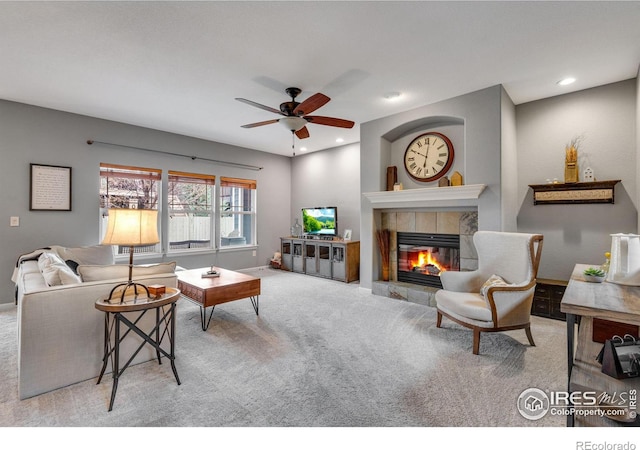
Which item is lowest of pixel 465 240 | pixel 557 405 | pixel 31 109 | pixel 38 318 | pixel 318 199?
pixel 557 405

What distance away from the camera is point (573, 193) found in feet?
11.3

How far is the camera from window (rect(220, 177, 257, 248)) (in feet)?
19.8

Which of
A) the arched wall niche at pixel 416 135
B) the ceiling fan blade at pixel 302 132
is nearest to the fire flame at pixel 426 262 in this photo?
the arched wall niche at pixel 416 135

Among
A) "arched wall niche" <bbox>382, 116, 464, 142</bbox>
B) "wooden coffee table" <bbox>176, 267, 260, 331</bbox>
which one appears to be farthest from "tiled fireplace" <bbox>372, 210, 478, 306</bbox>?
"wooden coffee table" <bbox>176, 267, 260, 331</bbox>

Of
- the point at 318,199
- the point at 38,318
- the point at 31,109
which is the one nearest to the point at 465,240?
the point at 318,199

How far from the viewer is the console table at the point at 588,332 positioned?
1305 millimetres

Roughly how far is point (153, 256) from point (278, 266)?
2.45 metres

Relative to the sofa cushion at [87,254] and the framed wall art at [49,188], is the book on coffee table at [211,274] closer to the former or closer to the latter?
the sofa cushion at [87,254]

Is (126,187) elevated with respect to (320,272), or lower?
elevated

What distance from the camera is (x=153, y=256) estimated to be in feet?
16.5
